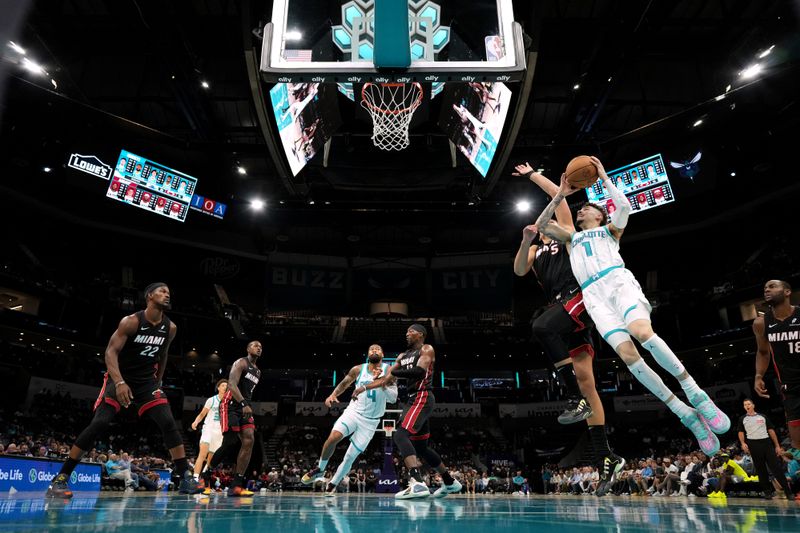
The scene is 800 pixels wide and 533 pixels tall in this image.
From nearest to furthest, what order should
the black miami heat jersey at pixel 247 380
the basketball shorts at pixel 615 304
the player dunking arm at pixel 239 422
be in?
the basketball shorts at pixel 615 304, the player dunking arm at pixel 239 422, the black miami heat jersey at pixel 247 380

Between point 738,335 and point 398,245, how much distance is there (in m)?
16.7

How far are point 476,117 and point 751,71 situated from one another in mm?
9221

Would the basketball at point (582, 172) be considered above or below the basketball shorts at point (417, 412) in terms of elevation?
above

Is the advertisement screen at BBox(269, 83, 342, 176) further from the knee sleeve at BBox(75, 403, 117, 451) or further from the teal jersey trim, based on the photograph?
the teal jersey trim

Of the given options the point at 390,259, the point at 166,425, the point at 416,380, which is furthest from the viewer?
the point at 390,259

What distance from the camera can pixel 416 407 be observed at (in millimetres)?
6891

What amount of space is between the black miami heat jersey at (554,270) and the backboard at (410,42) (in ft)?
6.97

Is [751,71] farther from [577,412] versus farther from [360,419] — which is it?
[577,412]

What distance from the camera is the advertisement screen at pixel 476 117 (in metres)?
10.4

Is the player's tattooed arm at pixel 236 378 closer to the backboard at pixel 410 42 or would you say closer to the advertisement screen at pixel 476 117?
the backboard at pixel 410 42

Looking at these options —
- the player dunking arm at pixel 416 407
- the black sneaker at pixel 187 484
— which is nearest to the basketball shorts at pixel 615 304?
the player dunking arm at pixel 416 407

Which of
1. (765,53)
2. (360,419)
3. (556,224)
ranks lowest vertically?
(360,419)

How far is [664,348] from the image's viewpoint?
13.8 feet

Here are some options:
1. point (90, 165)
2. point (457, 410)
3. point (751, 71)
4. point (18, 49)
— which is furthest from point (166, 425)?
point (457, 410)
